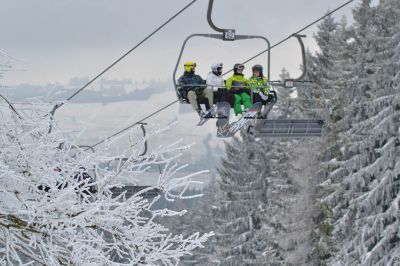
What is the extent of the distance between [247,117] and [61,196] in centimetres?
907

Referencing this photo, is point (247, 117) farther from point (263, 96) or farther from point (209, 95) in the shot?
point (209, 95)

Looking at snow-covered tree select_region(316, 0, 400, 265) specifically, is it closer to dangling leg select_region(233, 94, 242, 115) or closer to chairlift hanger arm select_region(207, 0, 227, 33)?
dangling leg select_region(233, 94, 242, 115)

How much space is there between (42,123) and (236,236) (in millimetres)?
31296

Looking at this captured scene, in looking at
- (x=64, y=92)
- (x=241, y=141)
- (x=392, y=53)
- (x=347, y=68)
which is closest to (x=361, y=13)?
(x=347, y=68)

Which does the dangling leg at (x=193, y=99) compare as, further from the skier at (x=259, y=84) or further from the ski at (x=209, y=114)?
the skier at (x=259, y=84)

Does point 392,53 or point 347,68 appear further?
point 347,68

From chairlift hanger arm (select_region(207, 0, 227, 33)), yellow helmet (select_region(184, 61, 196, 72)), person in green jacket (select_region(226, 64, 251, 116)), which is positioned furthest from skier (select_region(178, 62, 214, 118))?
chairlift hanger arm (select_region(207, 0, 227, 33))

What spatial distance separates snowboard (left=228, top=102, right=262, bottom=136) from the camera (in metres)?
14.0

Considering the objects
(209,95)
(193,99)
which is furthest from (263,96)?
(193,99)

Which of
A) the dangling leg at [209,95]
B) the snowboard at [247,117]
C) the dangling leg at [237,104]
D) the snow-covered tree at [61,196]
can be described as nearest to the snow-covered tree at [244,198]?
the snowboard at [247,117]

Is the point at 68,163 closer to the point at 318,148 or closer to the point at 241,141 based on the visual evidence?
the point at 318,148

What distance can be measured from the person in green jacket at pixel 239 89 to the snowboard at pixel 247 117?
11 centimetres

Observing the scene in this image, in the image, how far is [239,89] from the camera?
14.2 meters

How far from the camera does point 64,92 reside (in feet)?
21.7
